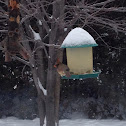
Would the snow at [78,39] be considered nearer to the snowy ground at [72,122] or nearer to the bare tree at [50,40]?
the bare tree at [50,40]

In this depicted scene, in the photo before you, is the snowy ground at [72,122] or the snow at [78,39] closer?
the snow at [78,39]

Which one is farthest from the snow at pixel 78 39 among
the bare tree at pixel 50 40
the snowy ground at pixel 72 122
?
the snowy ground at pixel 72 122

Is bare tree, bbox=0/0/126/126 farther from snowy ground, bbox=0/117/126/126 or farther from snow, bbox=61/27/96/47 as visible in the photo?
snow, bbox=61/27/96/47

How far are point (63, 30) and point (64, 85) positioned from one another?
2.70 m

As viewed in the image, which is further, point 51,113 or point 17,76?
point 17,76

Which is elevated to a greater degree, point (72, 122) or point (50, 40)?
point (50, 40)

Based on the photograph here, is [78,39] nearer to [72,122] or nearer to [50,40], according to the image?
[50,40]

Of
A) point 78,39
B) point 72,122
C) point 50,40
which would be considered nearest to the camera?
point 78,39

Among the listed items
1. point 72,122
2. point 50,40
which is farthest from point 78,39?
point 72,122

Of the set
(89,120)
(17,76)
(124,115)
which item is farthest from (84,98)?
(17,76)

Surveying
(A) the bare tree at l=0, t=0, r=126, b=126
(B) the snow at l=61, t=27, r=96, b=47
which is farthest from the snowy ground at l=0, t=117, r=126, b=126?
(B) the snow at l=61, t=27, r=96, b=47

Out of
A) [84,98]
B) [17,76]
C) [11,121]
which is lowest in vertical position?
[11,121]

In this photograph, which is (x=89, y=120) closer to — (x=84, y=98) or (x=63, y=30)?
(x=84, y=98)

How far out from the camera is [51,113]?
5.72 metres
